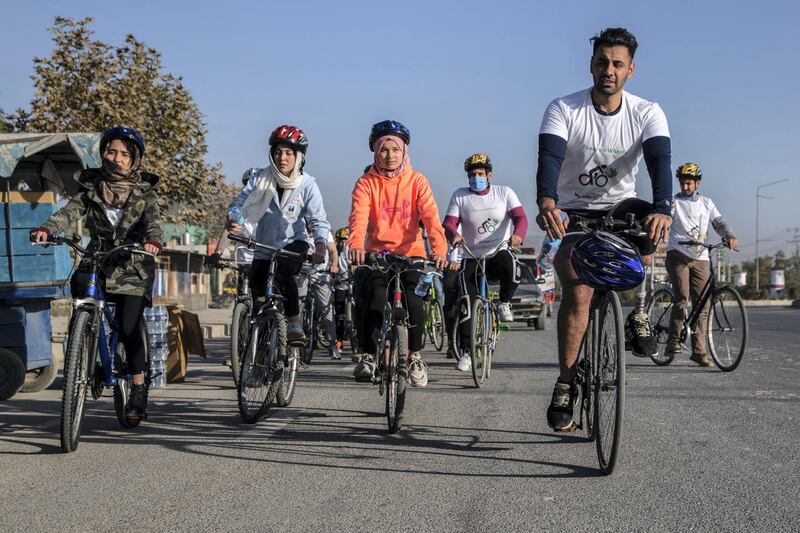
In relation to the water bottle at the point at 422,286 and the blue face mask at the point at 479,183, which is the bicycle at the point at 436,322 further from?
the water bottle at the point at 422,286

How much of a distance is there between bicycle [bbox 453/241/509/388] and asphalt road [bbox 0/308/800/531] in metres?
0.89

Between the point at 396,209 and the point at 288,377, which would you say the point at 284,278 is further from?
the point at 396,209

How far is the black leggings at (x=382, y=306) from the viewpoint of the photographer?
6.21 m

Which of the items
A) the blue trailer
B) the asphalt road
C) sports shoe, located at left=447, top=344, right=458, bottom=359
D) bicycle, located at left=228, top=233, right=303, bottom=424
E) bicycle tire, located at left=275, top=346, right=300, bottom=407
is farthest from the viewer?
sports shoe, located at left=447, top=344, right=458, bottom=359

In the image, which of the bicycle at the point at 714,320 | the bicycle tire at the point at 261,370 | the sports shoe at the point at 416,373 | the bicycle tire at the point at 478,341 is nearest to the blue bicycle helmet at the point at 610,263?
the sports shoe at the point at 416,373

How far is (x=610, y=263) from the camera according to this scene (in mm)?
4465

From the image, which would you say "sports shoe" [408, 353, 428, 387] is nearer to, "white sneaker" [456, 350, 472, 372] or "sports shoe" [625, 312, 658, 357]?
"sports shoe" [625, 312, 658, 357]

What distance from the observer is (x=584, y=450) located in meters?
5.02

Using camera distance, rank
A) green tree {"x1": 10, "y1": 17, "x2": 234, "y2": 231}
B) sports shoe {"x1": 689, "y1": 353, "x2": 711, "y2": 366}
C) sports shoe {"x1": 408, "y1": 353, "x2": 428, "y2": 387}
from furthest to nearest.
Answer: green tree {"x1": 10, "y1": 17, "x2": 234, "y2": 231} < sports shoe {"x1": 689, "y1": 353, "x2": 711, "y2": 366} < sports shoe {"x1": 408, "y1": 353, "x2": 428, "y2": 387}

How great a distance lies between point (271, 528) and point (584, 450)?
2.10 meters


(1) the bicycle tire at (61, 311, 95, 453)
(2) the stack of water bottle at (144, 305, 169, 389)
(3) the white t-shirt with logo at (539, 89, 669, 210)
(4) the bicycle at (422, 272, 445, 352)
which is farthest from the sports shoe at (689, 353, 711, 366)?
(1) the bicycle tire at (61, 311, 95, 453)

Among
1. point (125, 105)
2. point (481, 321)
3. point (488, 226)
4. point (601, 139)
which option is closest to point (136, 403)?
point (601, 139)

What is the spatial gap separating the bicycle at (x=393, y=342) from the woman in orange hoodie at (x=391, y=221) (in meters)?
0.08

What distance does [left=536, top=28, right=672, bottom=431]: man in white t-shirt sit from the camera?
4.89 metres
